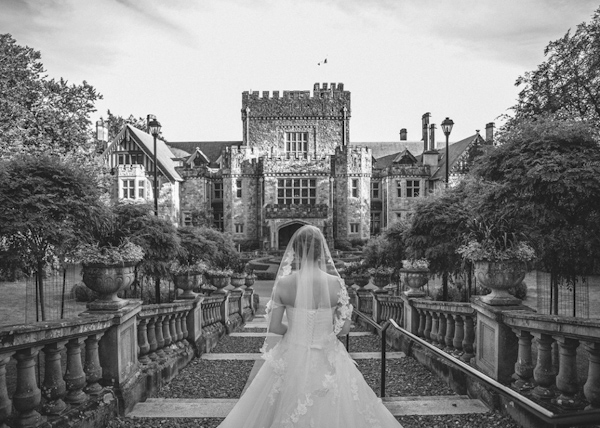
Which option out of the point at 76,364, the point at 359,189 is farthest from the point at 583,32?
the point at 359,189

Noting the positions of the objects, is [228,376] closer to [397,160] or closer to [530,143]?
[530,143]

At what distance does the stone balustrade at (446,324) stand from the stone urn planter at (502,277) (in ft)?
3.08

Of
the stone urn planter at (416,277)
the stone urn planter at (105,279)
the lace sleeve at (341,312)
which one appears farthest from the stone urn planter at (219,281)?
the lace sleeve at (341,312)

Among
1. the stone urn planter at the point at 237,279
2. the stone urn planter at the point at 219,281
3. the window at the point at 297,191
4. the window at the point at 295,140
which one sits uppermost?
the window at the point at 295,140

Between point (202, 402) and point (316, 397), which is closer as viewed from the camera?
point (316, 397)

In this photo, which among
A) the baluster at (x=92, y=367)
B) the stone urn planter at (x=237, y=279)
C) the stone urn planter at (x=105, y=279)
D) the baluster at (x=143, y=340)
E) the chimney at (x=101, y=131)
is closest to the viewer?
the baluster at (x=92, y=367)

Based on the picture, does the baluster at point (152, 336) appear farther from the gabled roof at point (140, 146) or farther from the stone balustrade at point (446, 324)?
the gabled roof at point (140, 146)

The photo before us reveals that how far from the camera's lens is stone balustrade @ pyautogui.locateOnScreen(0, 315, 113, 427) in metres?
3.39

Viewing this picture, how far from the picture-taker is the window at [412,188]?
138ft

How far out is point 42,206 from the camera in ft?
26.9

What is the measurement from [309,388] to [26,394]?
2.20 m

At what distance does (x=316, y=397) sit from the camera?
380 cm

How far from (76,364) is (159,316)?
2530mm

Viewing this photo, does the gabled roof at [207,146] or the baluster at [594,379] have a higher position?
the gabled roof at [207,146]
